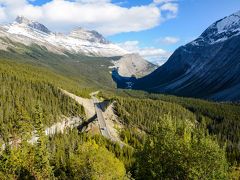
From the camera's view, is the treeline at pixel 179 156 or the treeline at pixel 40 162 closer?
the treeline at pixel 179 156

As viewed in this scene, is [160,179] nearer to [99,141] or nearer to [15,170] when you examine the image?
[15,170]

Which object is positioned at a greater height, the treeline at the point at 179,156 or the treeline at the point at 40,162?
the treeline at the point at 179,156

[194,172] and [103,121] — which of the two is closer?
[194,172]

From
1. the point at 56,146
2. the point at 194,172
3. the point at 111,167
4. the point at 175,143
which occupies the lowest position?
the point at 56,146

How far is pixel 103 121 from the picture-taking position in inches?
7835

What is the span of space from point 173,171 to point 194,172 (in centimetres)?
428

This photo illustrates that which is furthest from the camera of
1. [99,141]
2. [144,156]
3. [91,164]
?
[99,141]

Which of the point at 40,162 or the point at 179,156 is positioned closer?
the point at 179,156

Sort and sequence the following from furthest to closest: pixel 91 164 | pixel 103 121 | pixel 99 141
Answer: pixel 103 121 < pixel 99 141 < pixel 91 164

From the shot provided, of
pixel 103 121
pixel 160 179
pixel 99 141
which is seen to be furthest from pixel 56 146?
pixel 160 179

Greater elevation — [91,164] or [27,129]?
[27,129]

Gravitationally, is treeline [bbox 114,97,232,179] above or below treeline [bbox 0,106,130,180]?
above

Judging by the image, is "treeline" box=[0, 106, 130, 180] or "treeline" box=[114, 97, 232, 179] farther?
"treeline" box=[0, 106, 130, 180]

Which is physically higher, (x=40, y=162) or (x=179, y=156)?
(x=179, y=156)
